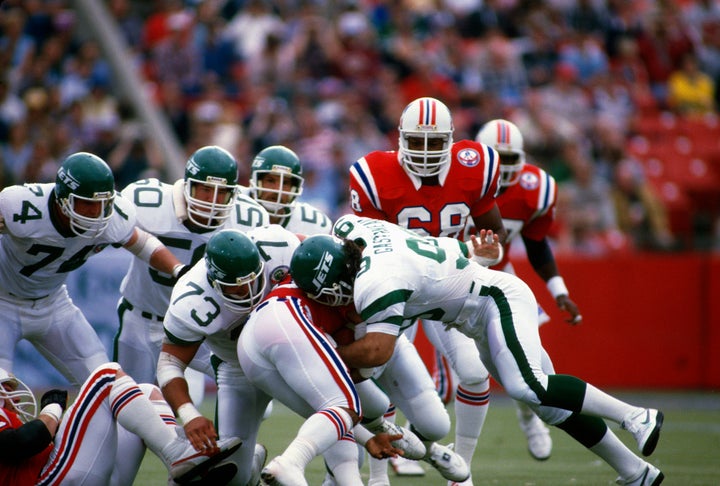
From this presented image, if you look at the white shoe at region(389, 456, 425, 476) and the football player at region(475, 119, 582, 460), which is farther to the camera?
the football player at region(475, 119, 582, 460)

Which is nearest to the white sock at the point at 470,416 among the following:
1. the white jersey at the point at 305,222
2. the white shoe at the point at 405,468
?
the white shoe at the point at 405,468

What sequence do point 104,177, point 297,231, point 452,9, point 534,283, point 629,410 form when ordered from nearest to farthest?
point 629,410, point 104,177, point 297,231, point 534,283, point 452,9

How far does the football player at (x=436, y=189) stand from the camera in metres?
6.33

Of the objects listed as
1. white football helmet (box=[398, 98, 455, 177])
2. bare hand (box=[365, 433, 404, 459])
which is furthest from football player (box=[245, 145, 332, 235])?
bare hand (box=[365, 433, 404, 459])

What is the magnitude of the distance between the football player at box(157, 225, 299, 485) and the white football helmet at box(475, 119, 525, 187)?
215 centimetres

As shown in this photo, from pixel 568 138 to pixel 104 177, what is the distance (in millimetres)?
7764

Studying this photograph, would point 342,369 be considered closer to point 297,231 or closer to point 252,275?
point 252,275

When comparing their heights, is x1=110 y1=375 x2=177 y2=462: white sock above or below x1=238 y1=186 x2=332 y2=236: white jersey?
below

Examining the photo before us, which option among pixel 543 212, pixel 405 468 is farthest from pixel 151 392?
pixel 543 212

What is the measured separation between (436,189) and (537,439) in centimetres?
188

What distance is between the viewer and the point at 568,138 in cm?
1259

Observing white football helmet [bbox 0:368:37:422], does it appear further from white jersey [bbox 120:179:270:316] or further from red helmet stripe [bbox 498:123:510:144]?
red helmet stripe [bbox 498:123:510:144]

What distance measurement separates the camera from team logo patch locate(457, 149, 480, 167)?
6496mm

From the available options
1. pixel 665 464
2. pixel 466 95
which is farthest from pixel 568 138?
pixel 665 464
